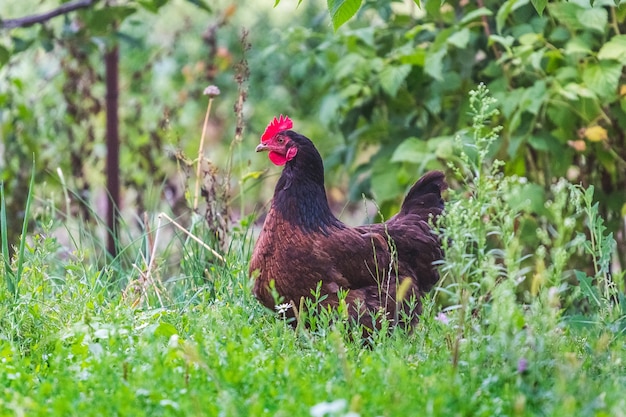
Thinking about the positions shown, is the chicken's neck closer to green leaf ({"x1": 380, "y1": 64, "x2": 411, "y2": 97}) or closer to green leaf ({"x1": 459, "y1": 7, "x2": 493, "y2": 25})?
green leaf ({"x1": 380, "y1": 64, "x2": 411, "y2": 97})

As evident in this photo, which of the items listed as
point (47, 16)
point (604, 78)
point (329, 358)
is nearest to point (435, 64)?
point (604, 78)

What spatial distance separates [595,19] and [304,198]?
1800 mm

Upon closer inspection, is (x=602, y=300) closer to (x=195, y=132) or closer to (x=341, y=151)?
(x=341, y=151)

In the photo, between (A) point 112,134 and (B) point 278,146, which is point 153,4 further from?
(B) point 278,146

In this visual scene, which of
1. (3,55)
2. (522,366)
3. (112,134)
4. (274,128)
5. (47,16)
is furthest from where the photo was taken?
(112,134)

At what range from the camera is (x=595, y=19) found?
15.2 ft

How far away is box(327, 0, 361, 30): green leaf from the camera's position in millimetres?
2838

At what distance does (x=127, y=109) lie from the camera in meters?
8.22

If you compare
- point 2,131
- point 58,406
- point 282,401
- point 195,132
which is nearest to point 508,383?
point 282,401

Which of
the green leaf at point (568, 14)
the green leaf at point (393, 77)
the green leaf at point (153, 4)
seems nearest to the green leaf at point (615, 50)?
the green leaf at point (568, 14)

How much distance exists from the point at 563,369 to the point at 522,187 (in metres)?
2.47

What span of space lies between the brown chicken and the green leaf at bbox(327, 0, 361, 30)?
1.00 metres

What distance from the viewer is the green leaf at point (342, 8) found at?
112 inches

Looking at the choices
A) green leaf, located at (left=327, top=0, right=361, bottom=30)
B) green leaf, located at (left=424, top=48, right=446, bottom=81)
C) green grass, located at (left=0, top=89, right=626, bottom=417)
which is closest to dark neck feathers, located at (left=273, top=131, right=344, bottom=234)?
green grass, located at (left=0, top=89, right=626, bottom=417)
